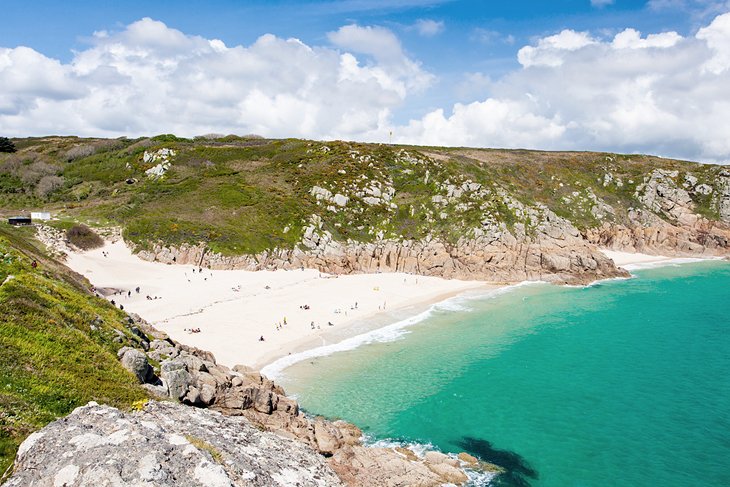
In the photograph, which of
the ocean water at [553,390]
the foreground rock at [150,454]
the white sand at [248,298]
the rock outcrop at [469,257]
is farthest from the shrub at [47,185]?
the foreground rock at [150,454]

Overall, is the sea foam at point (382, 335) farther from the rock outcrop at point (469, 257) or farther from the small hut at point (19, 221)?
the small hut at point (19, 221)

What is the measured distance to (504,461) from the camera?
25.8 meters

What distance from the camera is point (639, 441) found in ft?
90.4

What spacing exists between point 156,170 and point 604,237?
101 m

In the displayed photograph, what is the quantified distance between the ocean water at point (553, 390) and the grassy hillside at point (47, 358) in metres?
15.1

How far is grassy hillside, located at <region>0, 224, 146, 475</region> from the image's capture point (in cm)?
1464

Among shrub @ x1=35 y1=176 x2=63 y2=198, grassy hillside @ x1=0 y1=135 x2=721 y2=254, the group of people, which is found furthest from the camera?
shrub @ x1=35 y1=176 x2=63 y2=198

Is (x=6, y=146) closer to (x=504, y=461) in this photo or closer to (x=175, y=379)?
(x=175, y=379)

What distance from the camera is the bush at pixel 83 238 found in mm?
66562

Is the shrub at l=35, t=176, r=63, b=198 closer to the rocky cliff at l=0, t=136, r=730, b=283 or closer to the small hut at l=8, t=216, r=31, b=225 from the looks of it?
the rocky cliff at l=0, t=136, r=730, b=283

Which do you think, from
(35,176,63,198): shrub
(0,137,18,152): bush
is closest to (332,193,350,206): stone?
(35,176,63,198): shrub

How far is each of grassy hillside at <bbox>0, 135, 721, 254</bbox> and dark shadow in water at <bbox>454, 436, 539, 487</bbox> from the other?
172ft

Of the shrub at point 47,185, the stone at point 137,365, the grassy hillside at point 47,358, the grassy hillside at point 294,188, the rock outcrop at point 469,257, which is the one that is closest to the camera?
the grassy hillside at point 47,358

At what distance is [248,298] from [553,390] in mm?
37346
